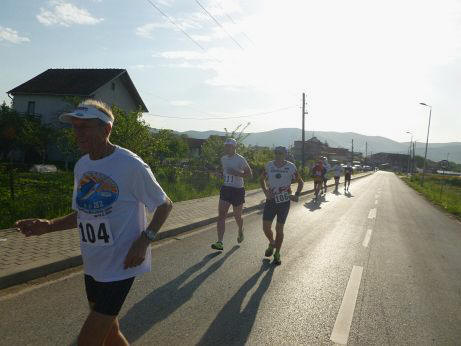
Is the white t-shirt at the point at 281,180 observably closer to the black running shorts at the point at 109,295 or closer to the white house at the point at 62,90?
the black running shorts at the point at 109,295

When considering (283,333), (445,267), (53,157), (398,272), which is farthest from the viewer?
(53,157)

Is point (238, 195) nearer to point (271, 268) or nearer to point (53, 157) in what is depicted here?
point (271, 268)

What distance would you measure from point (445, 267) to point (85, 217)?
7226 millimetres

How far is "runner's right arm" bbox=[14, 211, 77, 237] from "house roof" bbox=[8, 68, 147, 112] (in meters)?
30.4

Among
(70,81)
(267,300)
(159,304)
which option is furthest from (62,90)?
(267,300)

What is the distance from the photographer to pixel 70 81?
33.9 m

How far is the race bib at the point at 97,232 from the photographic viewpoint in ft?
8.22

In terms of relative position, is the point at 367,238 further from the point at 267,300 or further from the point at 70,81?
the point at 70,81

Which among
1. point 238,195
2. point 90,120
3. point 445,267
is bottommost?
point 445,267

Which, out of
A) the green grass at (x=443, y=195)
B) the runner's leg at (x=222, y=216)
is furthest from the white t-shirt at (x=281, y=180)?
the green grass at (x=443, y=195)

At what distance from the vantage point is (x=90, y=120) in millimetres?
2457

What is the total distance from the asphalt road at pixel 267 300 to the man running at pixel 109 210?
1459 millimetres

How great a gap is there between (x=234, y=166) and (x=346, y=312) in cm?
345

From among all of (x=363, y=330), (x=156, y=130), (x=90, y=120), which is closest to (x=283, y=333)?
(x=363, y=330)
